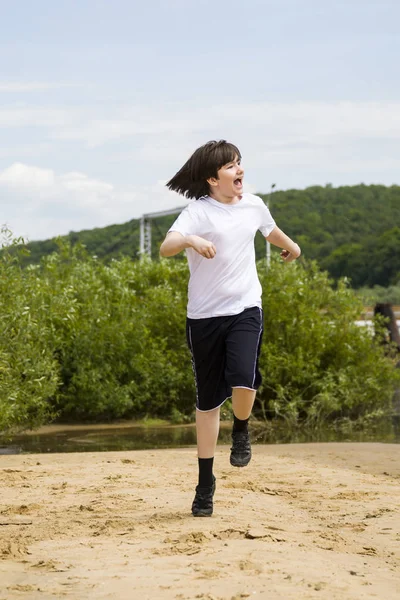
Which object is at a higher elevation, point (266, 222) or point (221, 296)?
point (266, 222)

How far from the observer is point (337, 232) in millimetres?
59844

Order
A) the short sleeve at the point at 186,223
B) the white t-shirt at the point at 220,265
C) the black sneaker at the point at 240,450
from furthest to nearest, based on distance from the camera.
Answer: the black sneaker at the point at 240,450, the white t-shirt at the point at 220,265, the short sleeve at the point at 186,223

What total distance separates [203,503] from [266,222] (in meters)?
1.64

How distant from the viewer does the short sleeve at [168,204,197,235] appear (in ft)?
17.2

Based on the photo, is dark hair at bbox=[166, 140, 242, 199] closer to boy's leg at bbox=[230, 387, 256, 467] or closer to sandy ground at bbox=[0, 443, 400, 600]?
boy's leg at bbox=[230, 387, 256, 467]

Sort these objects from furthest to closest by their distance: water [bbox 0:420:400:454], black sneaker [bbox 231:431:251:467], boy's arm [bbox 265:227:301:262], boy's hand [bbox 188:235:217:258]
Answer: water [bbox 0:420:400:454] < boy's arm [bbox 265:227:301:262] < black sneaker [bbox 231:431:251:467] < boy's hand [bbox 188:235:217:258]

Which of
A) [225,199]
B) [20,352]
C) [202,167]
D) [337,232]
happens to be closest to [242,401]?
[225,199]

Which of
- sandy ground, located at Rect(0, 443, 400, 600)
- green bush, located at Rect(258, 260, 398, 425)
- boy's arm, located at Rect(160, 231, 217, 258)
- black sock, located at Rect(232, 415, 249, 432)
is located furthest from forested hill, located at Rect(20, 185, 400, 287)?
boy's arm, located at Rect(160, 231, 217, 258)

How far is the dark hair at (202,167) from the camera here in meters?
5.58

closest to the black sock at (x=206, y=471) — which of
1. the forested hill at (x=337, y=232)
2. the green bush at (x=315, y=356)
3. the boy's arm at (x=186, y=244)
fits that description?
the boy's arm at (x=186, y=244)

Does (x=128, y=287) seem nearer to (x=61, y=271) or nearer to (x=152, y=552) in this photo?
(x=61, y=271)

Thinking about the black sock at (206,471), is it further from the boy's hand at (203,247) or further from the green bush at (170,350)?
the green bush at (170,350)

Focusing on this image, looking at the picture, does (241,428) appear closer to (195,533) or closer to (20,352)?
(195,533)

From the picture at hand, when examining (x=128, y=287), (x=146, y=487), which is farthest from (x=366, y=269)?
(x=146, y=487)
